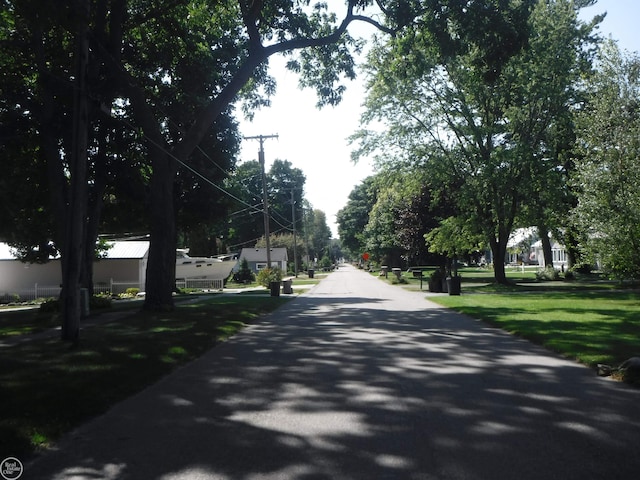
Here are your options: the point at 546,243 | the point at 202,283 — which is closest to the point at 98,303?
the point at 202,283

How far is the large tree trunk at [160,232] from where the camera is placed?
1994 cm

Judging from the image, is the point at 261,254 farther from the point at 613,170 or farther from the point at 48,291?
the point at 613,170

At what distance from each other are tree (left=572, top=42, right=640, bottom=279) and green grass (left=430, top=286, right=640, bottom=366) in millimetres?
1988

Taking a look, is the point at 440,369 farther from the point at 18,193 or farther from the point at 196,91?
the point at 18,193

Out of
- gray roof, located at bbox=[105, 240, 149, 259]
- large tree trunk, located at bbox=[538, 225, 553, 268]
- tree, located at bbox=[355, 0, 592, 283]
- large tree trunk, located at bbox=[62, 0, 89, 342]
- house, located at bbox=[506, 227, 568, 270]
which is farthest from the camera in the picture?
house, located at bbox=[506, 227, 568, 270]

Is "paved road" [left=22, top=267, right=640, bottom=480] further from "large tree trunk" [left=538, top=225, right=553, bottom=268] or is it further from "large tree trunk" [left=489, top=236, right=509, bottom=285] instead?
"large tree trunk" [left=538, top=225, right=553, bottom=268]

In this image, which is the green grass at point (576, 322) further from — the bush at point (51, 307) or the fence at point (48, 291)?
the fence at point (48, 291)

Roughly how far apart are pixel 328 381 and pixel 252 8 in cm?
1379

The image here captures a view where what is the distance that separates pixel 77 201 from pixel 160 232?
7.31 metres

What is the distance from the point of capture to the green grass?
35.9 feet

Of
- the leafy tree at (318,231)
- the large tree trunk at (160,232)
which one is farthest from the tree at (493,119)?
the leafy tree at (318,231)

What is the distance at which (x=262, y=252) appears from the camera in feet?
273

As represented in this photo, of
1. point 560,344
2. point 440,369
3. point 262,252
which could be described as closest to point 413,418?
point 440,369

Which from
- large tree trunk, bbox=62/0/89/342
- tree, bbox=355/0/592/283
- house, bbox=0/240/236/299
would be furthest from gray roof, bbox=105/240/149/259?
large tree trunk, bbox=62/0/89/342
